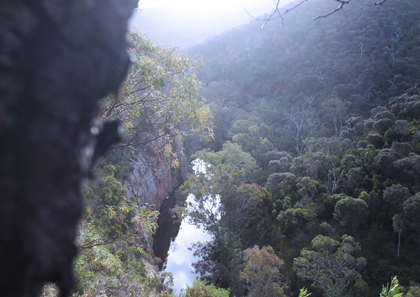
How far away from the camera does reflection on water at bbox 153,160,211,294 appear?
11.6 m

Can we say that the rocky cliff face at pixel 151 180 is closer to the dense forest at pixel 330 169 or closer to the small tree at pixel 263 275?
the dense forest at pixel 330 169

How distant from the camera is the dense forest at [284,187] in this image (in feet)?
14.6

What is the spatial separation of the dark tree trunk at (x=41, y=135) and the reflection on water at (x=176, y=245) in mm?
11490

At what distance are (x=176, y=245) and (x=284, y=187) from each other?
7386 mm

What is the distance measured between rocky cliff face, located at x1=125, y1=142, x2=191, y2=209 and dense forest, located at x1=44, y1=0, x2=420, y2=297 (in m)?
0.81

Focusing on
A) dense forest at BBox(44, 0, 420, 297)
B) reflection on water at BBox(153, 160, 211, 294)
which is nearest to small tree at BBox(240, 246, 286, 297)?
dense forest at BBox(44, 0, 420, 297)

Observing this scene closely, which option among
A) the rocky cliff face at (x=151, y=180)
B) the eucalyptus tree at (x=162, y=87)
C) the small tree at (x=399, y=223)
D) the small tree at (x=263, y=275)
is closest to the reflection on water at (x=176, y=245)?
the rocky cliff face at (x=151, y=180)

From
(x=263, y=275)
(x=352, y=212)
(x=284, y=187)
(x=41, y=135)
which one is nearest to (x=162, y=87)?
(x=41, y=135)

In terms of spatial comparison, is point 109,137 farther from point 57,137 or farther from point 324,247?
point 324,247

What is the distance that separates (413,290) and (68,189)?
9.15 meters

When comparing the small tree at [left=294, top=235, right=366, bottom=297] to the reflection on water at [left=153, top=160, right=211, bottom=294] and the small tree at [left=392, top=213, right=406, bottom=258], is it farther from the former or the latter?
the reflection on water at [left=153, top=160, right=211, bottom=294]

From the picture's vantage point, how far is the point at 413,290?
636 centimetres

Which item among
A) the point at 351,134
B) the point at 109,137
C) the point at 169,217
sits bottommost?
the point at 109,137

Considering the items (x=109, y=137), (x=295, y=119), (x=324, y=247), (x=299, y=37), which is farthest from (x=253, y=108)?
(x=109, y=137)
